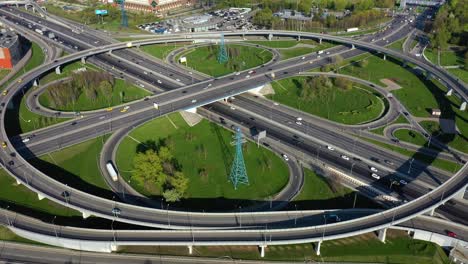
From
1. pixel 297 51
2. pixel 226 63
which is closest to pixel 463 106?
pixel 297 51

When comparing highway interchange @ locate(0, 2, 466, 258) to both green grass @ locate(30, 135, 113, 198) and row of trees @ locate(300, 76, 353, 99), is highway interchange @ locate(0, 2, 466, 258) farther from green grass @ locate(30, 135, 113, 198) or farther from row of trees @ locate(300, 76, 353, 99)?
row of trees @ locate(300, 76, 353, 99)

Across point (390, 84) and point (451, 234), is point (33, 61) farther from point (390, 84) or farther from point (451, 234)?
point (451, 234)

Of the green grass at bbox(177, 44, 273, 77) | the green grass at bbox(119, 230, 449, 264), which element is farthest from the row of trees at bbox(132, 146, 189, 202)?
the green grass at bbox(177, 44, 273, 77)

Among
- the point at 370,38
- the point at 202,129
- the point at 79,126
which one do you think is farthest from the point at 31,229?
the point at 370,38

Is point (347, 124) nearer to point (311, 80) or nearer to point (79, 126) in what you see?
point (311, 80)

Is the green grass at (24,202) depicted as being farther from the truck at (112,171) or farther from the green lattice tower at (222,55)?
the green lattice tower at (222,55)

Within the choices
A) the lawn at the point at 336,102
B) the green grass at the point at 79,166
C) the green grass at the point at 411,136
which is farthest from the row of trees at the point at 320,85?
the green grass at the point at 79,166
